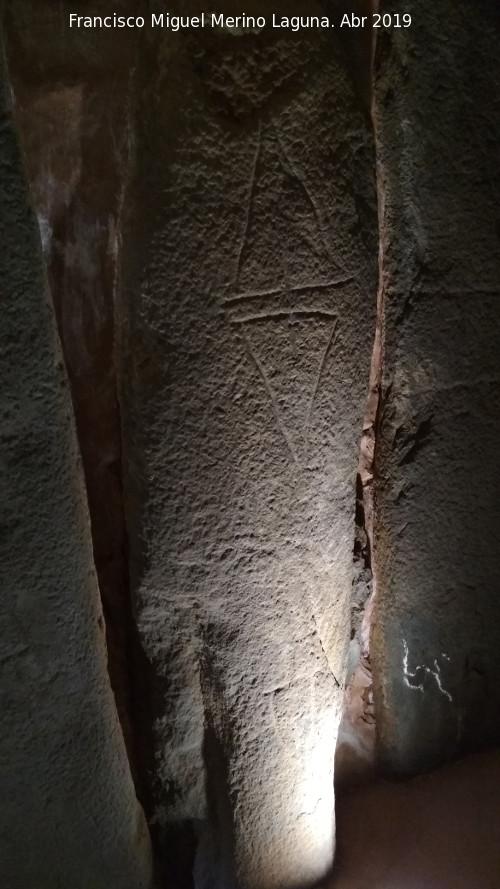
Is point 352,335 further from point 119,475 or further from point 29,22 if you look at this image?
point 29,22

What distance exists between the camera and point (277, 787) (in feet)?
4.59

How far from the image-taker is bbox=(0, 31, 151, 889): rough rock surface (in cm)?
94

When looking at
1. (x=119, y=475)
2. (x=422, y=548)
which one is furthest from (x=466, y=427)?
(x=119, y=475)

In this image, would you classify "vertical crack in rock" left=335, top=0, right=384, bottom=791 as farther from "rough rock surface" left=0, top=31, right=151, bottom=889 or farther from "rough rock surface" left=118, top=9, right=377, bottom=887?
"rough rock surface" left=0, top=31, right=151, bottom=889

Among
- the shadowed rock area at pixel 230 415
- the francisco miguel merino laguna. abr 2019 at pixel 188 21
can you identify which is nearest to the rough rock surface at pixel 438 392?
the shadowed rock area at pixel 230 415

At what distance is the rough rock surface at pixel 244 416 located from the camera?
1015mm

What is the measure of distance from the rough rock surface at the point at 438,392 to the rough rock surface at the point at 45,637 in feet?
1.94

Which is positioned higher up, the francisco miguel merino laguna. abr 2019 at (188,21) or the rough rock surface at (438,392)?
the francisco miguel merino laguna. abr 2019 at (188,21)

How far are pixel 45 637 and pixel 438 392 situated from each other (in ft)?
2.62

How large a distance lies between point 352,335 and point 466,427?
0.38 metres

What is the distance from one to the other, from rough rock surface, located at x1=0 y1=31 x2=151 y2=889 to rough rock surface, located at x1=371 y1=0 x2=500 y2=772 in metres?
0.59

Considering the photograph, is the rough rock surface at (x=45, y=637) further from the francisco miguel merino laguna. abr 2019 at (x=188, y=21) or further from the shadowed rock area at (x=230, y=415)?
the francisco miguel merino laguna. abr 2019 at (x=188, y=21)

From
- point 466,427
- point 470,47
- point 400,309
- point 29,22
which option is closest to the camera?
point 29,22

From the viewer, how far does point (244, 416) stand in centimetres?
114
